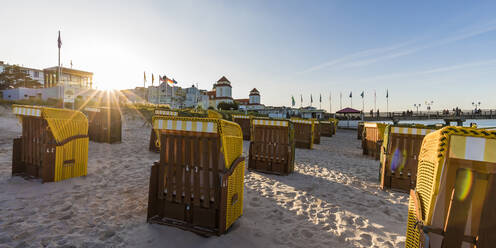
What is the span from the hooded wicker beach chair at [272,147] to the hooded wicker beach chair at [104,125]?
6907 mm

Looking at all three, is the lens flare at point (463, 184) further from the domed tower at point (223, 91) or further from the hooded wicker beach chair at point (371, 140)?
the domed tower at point (223, 91)

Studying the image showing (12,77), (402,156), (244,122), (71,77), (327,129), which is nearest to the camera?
(402,156)

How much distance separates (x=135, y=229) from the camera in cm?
302

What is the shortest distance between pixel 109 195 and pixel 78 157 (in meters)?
1.72

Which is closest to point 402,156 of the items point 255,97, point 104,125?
point 104,125

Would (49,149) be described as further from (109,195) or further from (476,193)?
(476,193)

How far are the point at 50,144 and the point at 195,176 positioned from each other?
3774 millimetres

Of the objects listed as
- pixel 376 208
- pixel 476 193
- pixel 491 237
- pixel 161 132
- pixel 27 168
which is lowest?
pixel 376 208

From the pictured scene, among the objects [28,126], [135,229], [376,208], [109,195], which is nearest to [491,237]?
[376,208]

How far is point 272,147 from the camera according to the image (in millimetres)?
6605

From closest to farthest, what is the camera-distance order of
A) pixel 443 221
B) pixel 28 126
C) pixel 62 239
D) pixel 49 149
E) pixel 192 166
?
pixel 443 221 → pixel 62 239 → pixel 192 166 → pixel 49 149 → pixel 28 126

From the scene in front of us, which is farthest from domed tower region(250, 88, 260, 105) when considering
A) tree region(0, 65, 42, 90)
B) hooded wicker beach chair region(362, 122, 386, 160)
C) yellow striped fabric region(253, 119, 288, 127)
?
yellow striped fabric region(253, 119, 288, 127)

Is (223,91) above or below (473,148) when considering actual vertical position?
above

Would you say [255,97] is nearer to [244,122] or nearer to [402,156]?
[244,122]
